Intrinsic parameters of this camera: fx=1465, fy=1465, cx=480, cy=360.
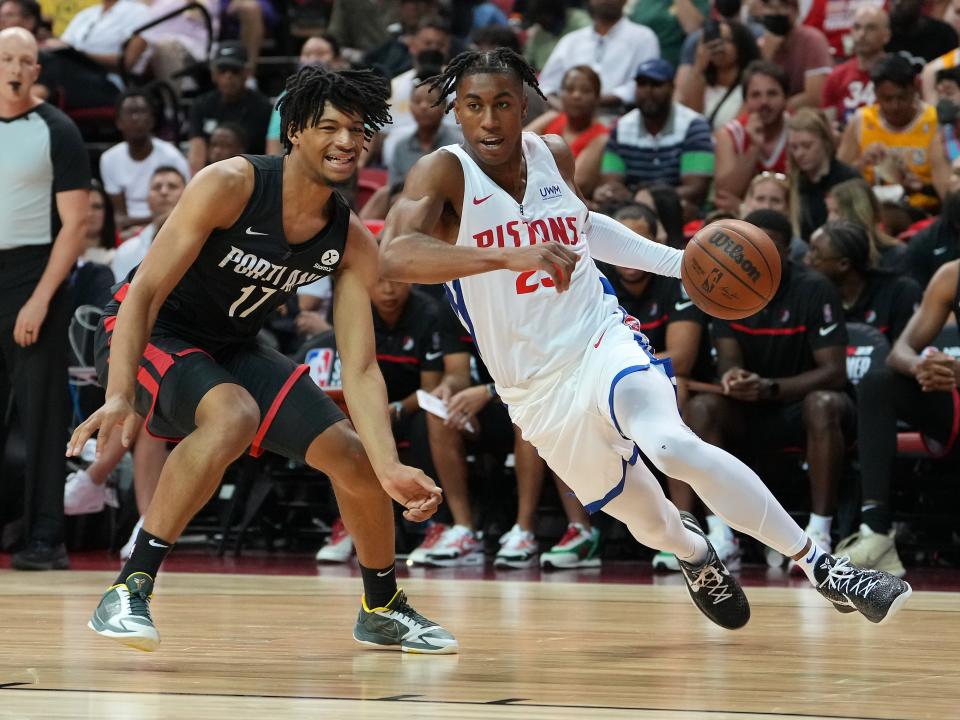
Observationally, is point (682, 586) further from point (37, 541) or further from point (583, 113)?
point (583, 113)

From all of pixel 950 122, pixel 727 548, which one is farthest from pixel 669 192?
pixel 727 548

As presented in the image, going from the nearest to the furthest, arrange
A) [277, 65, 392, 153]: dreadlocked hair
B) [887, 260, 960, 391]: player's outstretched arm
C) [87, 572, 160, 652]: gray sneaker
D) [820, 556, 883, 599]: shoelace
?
1. [87, 572, 160, 652]: gray sneaker
2. [277, 65, 392, 153]: dreadlocked hair
3. [820, 556, 883, 599]: shoelace
4. [887, 260, 960, 391]: player's outstretched arm

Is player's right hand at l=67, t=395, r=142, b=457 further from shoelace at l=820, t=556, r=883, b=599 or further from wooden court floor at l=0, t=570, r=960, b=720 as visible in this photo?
shoelace at l=820, t=556, r=883, b=599

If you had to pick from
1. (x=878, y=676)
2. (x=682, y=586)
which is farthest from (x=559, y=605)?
(x=878, y=676)

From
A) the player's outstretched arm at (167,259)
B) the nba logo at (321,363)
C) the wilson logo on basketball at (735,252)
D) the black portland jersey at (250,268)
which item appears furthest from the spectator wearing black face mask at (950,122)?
the player's outstretched arm at (167,259)

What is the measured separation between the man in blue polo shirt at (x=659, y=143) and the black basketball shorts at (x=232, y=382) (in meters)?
5.14

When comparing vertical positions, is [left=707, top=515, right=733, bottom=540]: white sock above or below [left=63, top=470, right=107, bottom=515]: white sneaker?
above

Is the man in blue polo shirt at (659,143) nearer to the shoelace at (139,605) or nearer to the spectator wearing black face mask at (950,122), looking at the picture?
the spectator wearing black face mask at (950,122)

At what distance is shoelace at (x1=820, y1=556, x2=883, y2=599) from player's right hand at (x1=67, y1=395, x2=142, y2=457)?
6.99 ft

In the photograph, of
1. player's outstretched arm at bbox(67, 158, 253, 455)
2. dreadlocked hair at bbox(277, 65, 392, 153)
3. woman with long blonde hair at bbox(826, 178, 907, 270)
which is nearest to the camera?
player's outstretched arm at bbox(67, 158, 253, 455)

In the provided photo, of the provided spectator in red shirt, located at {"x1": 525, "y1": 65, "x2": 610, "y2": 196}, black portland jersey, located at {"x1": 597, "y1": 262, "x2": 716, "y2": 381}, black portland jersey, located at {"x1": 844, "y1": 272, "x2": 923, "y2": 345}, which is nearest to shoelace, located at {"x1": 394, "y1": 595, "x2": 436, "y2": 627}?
black portland jersey, located at {"x1": 597, "y1": 262, "x2": 716, "y2": 381}

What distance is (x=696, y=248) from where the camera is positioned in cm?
480

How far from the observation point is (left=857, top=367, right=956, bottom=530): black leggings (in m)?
6.87

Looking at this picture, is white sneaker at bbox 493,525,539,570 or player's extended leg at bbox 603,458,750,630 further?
white sneaker at bbox 493,525,539,570
